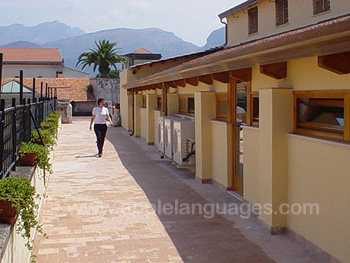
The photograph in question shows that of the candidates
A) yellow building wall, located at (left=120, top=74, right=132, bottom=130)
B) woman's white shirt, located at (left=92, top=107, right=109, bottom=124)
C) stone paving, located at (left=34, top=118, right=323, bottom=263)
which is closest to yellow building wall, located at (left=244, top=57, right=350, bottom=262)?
stone paving, located at (left=34, top=118, right=323, bottom=263)

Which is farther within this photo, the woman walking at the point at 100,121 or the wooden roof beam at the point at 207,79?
the woman walking at the point at 100,121

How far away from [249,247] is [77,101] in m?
38.5

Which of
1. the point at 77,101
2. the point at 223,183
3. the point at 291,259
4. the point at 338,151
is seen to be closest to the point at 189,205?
the point at 223,183

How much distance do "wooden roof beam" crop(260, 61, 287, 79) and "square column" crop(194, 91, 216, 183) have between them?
349cm

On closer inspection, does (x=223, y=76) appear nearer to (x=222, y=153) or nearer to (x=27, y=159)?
(x=222, y=153)

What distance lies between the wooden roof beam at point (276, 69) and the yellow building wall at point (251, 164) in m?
1.18

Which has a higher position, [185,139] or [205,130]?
[205,130]

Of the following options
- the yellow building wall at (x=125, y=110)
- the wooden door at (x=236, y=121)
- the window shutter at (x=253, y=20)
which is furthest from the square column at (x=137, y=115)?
the wooden door at (x=236, y=121)

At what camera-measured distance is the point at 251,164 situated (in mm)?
7703

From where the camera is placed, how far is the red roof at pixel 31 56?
69.1 meters

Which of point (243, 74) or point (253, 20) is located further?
point (253, 20)

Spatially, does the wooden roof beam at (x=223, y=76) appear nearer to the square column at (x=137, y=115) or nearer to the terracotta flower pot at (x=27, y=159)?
the terracotta flower pot at (x=27, y=159)

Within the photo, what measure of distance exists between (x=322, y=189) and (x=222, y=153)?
3926mm

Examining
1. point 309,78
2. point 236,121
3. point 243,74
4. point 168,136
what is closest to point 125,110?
point 168,136
